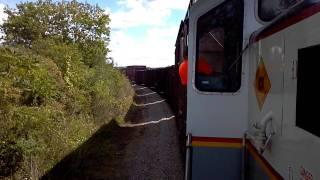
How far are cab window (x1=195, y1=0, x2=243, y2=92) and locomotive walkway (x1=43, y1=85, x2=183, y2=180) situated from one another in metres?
5.53

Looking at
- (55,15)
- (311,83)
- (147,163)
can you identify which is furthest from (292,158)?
(55,15)

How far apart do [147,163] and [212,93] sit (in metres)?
7.01

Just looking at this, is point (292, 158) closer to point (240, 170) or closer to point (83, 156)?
point (240, 170)

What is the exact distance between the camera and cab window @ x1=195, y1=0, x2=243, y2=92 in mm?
4582

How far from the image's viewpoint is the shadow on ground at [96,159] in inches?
398

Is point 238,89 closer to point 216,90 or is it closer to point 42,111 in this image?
point 216,90

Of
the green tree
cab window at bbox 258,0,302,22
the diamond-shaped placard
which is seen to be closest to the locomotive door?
cab window at bbox 258,0,302,22

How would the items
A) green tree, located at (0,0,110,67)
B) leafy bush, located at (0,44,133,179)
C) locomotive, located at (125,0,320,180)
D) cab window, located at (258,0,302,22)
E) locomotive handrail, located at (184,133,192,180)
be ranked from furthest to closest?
green tree, located at (0,0,110,67), leafy bush, located at (0,44,133,179), locomotive handrail, located at (184,133,192,180), cab window, located at (258,0,302,22), locomotive, located at (125,0,320,180)

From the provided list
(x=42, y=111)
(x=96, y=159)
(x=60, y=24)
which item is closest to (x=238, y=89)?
(x=96, y=159)

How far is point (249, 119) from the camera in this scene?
14.5 ft

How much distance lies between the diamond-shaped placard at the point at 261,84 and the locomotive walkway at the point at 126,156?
6368 mm

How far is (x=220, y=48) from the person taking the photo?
4727 mm

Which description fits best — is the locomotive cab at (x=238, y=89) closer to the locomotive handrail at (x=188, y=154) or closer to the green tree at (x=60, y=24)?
the locomotive handrail at (x=188, y=154)

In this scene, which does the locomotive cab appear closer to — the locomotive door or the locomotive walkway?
the locomotive door
